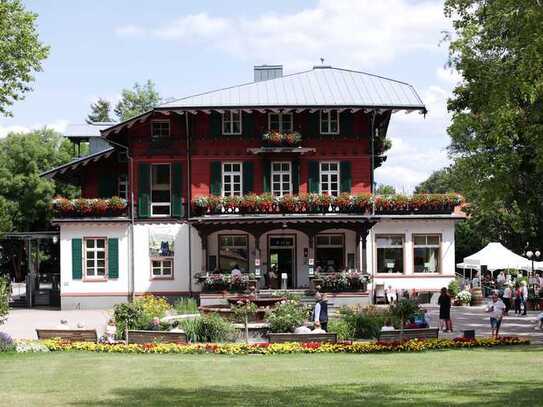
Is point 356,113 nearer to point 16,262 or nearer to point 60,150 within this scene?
point 60,150

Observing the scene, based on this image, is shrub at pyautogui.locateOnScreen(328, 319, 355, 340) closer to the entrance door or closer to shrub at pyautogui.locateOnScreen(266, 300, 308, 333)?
shrub at pyautogui.locateOnScreen(266, 300, 308, 333)

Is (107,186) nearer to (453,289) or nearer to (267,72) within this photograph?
(267,72)

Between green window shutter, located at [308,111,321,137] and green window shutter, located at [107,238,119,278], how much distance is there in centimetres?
1024

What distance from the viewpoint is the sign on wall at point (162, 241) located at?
136ft

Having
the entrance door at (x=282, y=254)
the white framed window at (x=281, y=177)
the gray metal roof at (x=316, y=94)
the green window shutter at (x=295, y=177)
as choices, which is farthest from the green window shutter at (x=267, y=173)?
A: the gray metal roof at (x=316, y=94)

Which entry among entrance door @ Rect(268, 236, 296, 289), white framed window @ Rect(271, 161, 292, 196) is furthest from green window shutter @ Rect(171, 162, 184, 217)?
entrance door @ Rect(268, 236, 296, 289)

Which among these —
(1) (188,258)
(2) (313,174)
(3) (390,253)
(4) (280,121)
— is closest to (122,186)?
(1) (188,258)

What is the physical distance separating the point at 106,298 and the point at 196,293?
4104 millimetres

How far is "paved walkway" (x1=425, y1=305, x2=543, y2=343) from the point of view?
27734mm

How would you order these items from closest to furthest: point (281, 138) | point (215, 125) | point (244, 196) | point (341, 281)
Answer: point (341, 281) → point (244, 196) → point (281, 138) → point (215, 125)

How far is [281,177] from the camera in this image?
41375mm

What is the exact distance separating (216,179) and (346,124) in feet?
21.3

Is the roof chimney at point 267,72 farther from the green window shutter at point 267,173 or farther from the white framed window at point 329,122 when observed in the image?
the green window shutter at point 267,173

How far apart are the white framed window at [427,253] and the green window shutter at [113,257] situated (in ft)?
45.0
